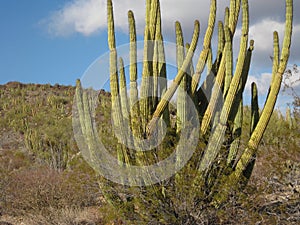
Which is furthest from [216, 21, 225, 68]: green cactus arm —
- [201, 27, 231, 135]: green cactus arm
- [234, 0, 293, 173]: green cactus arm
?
[234, 0, 293, 173]: green cactus arm

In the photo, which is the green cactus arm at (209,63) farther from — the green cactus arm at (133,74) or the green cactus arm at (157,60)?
the green cactus arm at (133,74)

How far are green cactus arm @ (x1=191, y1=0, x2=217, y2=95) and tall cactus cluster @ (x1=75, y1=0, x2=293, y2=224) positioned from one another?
0.7 inches

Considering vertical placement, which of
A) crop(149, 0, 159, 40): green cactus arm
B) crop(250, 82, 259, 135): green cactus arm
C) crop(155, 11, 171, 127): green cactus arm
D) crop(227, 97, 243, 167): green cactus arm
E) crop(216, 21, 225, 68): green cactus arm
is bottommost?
crop(227, 97, 243, 167): green cactus arm

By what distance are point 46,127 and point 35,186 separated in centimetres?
1480

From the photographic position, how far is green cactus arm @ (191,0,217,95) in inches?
306

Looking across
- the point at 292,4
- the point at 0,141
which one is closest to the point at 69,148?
the point at 0,141

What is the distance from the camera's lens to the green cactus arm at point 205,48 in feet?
25.5

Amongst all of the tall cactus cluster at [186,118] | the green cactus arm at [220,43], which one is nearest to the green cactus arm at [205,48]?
→ the tall cactus cluster at [186,118]

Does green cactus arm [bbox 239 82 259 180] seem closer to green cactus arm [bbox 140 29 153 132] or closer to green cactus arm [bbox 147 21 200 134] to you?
green cactus arm [bbox 147 21 200 134]

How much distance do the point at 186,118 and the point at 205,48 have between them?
1224 mm

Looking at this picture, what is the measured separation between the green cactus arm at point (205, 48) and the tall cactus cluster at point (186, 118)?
0.02 metres

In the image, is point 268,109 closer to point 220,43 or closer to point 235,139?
point 235,139

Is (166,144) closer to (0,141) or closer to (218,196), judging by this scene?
(218,196)

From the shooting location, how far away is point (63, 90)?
3947 cm
